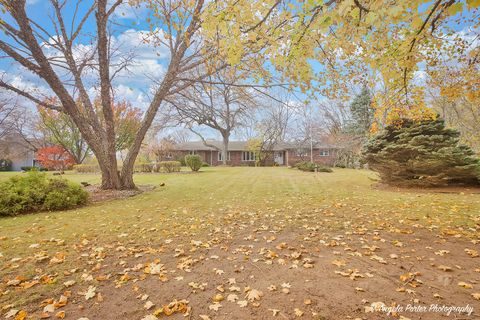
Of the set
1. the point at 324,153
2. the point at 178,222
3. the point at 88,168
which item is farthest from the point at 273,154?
the point at 178,222

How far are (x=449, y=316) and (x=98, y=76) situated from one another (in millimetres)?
12669

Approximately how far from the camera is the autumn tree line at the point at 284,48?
4.91 meters

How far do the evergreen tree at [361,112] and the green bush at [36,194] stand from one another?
32750mm

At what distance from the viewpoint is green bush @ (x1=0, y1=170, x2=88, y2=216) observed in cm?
699

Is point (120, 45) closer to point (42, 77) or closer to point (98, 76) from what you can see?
point (98, 76)

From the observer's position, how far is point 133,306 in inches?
107

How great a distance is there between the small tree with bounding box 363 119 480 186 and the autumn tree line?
172 cm

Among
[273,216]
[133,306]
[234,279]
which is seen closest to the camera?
[133,306]

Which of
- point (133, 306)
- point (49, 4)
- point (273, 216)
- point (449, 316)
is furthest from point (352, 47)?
point (49, 4)

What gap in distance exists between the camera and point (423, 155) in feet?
34.0

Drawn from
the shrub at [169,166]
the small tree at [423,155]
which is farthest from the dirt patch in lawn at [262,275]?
the shrub at [169,166]

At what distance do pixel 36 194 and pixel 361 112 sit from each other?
3505 centimetres

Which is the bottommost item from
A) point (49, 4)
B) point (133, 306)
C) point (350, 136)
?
point (133, 306)

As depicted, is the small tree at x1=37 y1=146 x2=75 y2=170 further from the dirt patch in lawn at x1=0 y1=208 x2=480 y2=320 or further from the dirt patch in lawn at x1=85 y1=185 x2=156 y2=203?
the dirt patch in lawn at x1=0 y1=208 x2=480 y2=320
